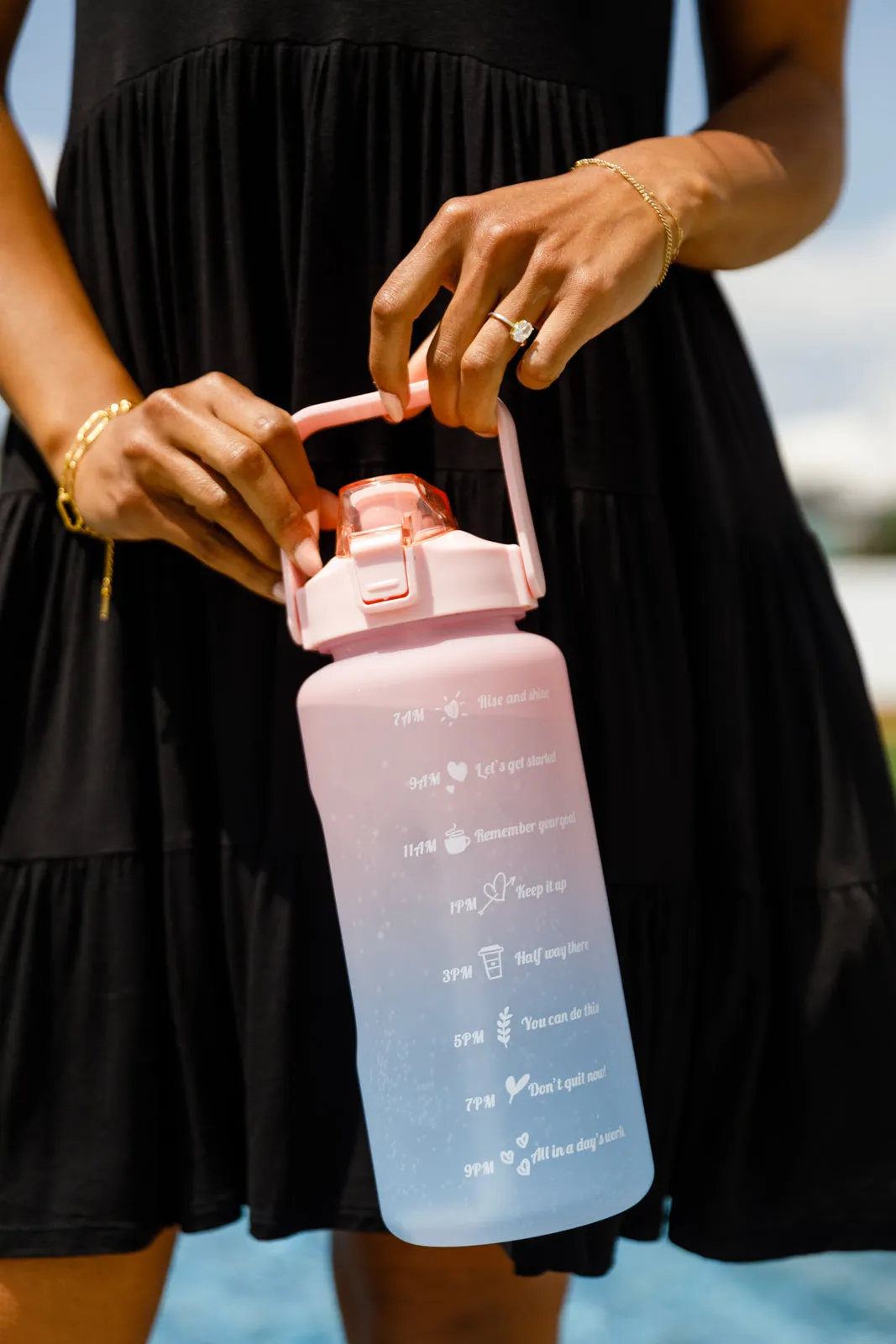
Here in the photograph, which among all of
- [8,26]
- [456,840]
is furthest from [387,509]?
[8,26]

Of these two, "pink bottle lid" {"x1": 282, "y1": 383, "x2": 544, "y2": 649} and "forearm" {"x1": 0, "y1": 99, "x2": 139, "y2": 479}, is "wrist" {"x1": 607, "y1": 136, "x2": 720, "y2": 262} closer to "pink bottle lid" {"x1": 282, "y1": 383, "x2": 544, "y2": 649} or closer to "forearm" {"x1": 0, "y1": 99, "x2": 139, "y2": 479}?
"pink bottle lid" {"x1": 282, "y1": 383, "x2": 544, "y2": 649}

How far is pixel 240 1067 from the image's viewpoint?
0.72m

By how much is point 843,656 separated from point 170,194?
490 millimetres

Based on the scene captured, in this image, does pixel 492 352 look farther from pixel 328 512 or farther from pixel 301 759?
pixel 301 759

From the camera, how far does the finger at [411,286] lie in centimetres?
56

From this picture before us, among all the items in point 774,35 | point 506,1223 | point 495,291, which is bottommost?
point 506,1223

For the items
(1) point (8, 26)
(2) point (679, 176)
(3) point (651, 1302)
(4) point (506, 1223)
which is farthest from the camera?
(3) point (651, 1302)

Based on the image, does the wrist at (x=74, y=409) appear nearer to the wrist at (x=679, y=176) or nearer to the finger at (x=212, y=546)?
the finger at (x=212, y=546)

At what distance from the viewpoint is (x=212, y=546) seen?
0.61 metres

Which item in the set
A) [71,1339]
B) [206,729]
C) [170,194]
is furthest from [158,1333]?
[170,194]

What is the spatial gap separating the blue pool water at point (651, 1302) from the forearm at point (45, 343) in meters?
1.35

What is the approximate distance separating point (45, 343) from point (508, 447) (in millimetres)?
267

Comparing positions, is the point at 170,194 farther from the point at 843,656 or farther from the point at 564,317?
the point at 843,656

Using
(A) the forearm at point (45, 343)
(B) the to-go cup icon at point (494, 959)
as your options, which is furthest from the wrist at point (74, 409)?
(B) the to-go cup icon at point (494, 959)
